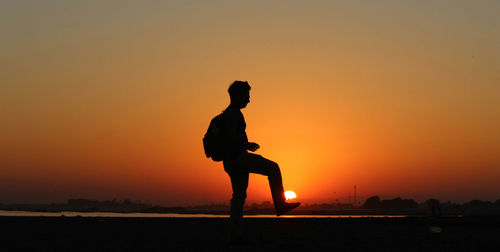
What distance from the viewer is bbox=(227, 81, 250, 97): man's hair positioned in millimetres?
10297

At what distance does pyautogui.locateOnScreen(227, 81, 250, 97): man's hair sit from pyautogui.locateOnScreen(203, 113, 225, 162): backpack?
1.67ft

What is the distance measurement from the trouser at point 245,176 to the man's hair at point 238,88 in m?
1.05

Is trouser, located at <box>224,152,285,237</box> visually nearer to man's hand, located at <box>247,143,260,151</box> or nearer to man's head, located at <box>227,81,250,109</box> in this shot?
man's hand, located at <box>247,143,260,151</box>

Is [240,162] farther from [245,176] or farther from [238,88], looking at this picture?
[238,88]

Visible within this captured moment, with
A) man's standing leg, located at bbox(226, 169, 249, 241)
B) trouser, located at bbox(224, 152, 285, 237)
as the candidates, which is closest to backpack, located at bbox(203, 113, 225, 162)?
trouser, located at bbox(224, 152, 285, 237)

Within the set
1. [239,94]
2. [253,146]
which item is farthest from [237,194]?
[239,94]

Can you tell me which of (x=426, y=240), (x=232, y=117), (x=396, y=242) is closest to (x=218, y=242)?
Answer: (x=232, y=117)

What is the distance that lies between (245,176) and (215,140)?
2.79 ft

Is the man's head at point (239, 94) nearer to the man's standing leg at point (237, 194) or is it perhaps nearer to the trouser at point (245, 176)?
the trouser at point (245, 176)

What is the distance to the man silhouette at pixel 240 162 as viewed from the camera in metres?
9.94

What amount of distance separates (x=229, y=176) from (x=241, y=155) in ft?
1.88

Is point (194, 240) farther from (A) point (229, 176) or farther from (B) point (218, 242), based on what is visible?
(A) point (229, 176)

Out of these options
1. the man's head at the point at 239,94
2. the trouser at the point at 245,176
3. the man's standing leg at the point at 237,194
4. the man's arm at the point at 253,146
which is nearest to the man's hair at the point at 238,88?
the man's head at the point at 239,94

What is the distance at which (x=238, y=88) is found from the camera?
33.9 ft
